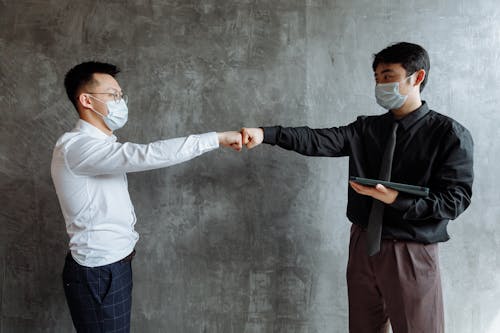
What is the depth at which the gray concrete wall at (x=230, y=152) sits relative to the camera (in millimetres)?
2297

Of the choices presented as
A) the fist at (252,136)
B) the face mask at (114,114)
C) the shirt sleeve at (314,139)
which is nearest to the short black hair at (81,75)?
the face mask at (114,114)

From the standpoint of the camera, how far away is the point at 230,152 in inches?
93.7

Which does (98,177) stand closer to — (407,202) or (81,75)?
(81,75)

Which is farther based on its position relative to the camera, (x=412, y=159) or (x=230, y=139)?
(x=230, y=139)

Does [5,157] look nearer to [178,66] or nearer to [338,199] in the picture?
[178,66]

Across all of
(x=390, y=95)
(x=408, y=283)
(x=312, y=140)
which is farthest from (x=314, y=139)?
(x=408, y=283)

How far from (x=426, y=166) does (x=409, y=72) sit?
0.42 meters

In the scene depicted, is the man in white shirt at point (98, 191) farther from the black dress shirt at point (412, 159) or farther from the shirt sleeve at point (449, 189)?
the shirt sleeve at point (449, 189)

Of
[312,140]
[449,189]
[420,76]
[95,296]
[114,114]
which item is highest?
[420,76]

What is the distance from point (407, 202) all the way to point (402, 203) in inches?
0.8

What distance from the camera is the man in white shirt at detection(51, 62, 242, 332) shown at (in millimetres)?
1640

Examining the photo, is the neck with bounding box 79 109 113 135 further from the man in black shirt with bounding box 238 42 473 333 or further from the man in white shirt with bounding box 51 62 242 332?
the man in black shirt with bounding box 238 42 473 333

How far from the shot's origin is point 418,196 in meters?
1.61

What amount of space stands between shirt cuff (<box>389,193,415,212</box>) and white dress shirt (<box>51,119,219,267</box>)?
0.85 metres
